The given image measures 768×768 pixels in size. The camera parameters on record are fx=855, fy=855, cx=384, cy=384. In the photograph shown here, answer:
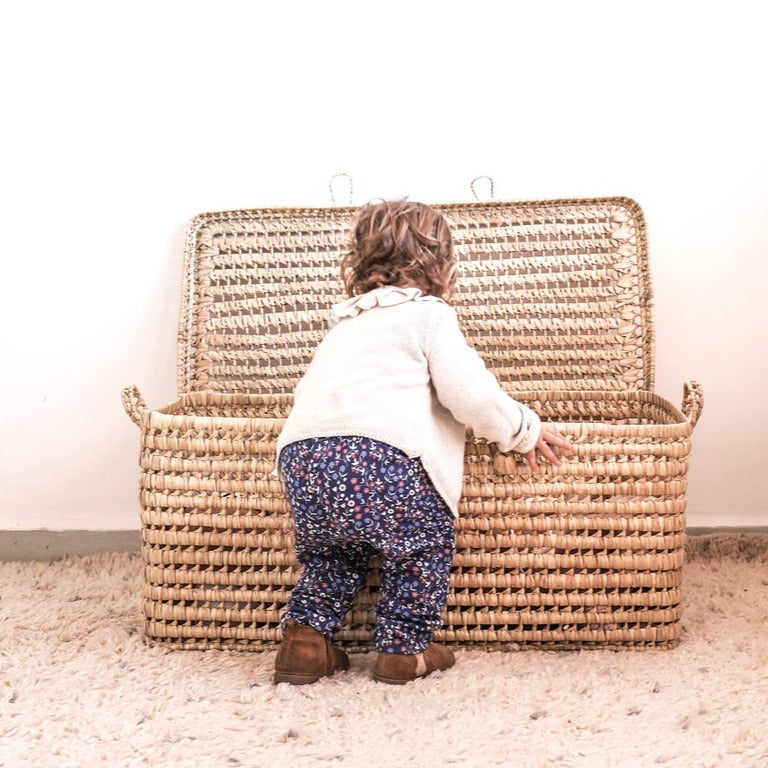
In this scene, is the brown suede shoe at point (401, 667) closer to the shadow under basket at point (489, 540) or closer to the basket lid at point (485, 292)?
the shadow under basket at point (489, 540)

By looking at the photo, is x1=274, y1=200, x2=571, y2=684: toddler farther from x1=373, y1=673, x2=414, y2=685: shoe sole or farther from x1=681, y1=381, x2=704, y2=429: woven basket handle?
x1=681, y1=381, x2=704, y2=429: woven basket handle

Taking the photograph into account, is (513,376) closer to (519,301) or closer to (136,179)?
(519,301)

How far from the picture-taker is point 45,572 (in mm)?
1429

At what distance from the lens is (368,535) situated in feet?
3.23

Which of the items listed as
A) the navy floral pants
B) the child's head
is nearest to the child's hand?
the navy floral pants

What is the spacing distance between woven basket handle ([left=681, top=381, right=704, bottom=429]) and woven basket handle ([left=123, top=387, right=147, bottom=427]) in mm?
705

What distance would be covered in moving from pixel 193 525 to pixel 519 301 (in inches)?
25.2

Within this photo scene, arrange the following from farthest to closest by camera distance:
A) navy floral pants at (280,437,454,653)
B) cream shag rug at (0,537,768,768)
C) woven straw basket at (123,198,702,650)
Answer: woven straw basket at (123,198,702,650) → navy floral pants at (280,437,454,653) → cream shag rug at (0,537,768,768)

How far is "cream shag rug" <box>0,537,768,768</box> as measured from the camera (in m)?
0.86

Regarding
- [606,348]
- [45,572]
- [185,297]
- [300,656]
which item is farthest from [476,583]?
[45,572]

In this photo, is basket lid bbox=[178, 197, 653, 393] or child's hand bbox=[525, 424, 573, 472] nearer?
child's hand bbox=[525, 424, 573, 472]

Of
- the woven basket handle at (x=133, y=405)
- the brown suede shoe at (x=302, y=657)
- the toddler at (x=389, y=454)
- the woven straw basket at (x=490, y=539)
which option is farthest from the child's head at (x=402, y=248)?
the brown suede shoe at (x=302, y=657)

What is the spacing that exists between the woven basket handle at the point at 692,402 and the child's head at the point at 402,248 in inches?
14.0

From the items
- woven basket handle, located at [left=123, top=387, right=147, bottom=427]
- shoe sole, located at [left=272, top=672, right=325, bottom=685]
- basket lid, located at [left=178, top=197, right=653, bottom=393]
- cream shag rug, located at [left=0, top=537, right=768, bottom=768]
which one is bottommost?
cream shag rug, located at [left=0, top=537, right=768, bottom=768]
